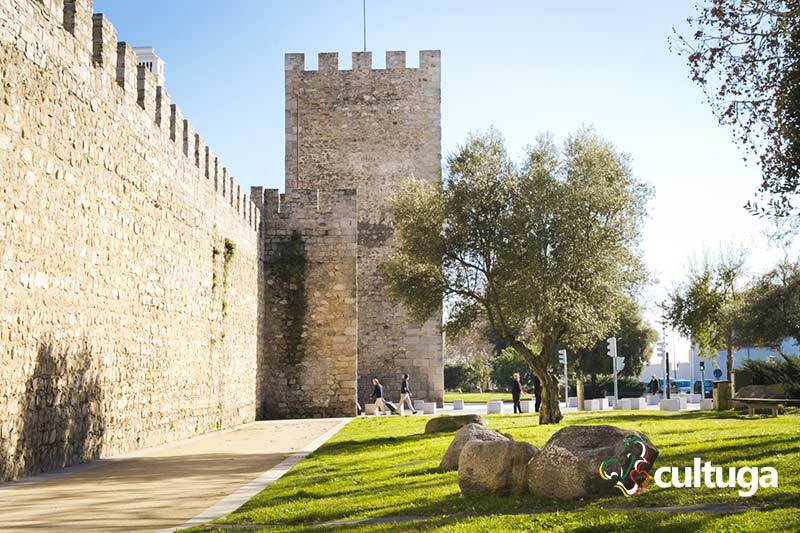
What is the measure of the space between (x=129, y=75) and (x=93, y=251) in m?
3.13

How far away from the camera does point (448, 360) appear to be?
70.8 metres

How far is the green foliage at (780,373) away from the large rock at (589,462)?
1335 centimetres

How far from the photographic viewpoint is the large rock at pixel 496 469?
729 centimetres

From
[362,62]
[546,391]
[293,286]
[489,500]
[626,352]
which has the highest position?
[362,62]

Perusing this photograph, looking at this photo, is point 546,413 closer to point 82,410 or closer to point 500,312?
point 500,312

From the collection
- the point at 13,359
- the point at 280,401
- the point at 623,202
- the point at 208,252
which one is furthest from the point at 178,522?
the point at 280,401

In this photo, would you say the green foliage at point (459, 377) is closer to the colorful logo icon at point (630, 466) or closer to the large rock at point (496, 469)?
the large rock at point (496, 469)

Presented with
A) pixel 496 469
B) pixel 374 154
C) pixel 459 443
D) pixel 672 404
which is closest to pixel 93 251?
pixel 459 443

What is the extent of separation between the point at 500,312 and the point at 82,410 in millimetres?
8920

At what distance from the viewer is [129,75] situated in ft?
45.6

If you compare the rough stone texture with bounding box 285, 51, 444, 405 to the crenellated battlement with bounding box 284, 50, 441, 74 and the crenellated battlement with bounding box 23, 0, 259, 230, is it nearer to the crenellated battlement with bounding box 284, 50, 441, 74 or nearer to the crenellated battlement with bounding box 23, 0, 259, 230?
the crenellated battlement with bounding box 284, 50, 441, 74

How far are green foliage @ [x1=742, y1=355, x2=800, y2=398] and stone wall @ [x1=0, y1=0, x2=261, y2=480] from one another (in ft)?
37.1

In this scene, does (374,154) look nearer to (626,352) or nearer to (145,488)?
(145,488)

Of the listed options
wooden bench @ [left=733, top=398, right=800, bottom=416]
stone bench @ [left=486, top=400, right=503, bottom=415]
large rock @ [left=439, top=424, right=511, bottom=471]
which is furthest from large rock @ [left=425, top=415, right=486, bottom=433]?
stone bench @ [left=486, top=400, right=503, bottom=415]
